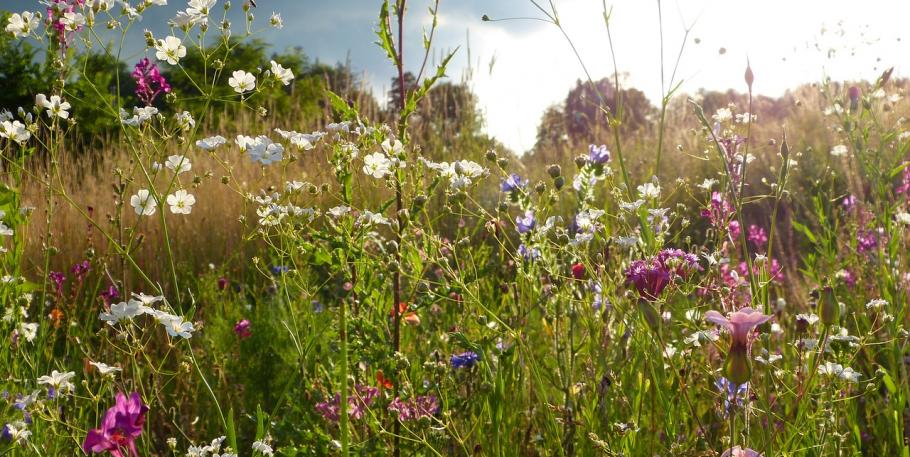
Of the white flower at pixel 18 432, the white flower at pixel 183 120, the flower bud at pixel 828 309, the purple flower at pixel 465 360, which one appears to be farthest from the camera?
the purple flower at pixel 465 360

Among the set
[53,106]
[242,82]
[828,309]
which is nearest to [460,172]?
[242,82]

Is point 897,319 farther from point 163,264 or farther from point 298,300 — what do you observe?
point 163,264

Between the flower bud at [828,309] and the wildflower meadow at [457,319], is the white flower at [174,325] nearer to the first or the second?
the wildflower meadow at [457,319]

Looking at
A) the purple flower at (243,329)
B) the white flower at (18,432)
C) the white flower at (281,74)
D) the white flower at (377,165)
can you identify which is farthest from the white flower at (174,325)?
the purple flower at (243,329)

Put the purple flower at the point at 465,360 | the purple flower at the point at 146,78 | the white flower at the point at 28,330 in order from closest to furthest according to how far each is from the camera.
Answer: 1. the purple flower at the point at 465,360
2. the white flower at the point at 28,330
3. the purple flower at the point at 146,78

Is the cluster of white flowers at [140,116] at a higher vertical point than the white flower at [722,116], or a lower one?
lower

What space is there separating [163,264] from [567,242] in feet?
11.6

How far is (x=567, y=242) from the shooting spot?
1.62 meters

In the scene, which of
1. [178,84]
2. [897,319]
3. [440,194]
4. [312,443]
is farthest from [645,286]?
[178,84]

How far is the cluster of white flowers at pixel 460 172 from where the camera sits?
164cm

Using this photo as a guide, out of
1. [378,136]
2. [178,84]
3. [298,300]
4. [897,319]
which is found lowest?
[298,300]

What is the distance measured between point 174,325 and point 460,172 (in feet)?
2.42

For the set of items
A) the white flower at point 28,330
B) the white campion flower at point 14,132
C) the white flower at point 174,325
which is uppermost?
the white campion flower at point 14,132

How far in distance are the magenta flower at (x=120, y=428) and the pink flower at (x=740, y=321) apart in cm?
84
